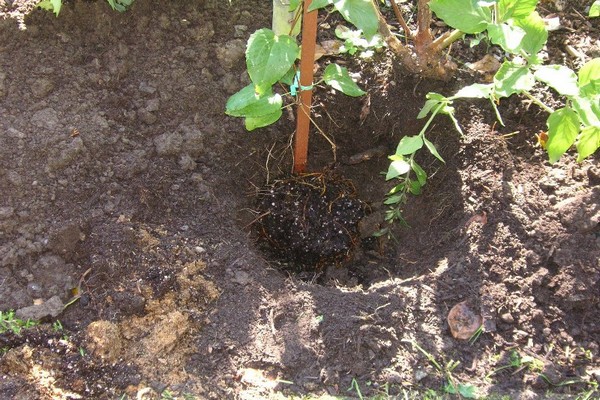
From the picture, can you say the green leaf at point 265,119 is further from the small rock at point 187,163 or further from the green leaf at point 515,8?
the green leaf at point 515,8

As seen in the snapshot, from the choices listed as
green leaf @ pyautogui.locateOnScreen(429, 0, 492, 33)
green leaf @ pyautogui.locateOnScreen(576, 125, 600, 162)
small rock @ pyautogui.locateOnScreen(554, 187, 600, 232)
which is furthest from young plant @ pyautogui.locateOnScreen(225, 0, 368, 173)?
small rock @ pyautogui.locateOnScreen(554, 187, 600, 232)

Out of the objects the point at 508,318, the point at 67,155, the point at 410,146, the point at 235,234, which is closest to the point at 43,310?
the point at 67,155

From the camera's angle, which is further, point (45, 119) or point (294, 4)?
point (45, 119)

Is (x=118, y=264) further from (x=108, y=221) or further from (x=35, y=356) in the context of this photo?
(x=35, y=356)

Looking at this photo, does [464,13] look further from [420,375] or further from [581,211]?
[420,375]

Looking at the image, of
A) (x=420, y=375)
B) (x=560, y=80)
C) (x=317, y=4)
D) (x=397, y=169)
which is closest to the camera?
(x=317, y=4)

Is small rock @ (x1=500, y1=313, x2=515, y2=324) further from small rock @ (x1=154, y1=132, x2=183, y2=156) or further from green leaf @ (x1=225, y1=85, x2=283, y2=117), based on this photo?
small rock @ (x1=154, y1=132, x2=183, y2=156)
